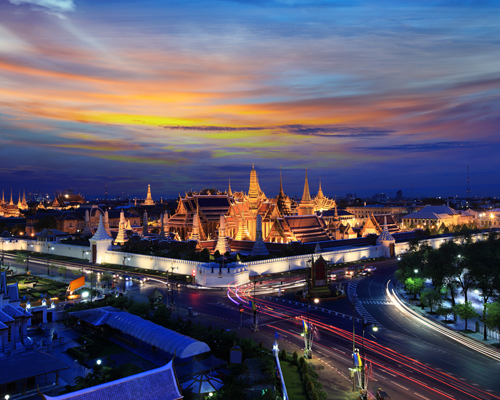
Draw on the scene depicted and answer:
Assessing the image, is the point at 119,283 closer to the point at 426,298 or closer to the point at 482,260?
the point at 426,298

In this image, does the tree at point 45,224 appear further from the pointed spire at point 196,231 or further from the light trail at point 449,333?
the light trail at point 449,333

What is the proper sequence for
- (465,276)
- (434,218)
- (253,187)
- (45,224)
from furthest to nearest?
(434,218) < (45,224) < (253,187) < (465,276)

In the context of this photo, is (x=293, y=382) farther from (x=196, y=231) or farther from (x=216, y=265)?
(x=196, y=231)

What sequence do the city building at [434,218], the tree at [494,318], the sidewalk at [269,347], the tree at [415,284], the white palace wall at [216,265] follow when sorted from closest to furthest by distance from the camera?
1. the sidewalk at [269,347]
2. the tree at [494,318]
3. the tree at [415,284]
4. the white palace wall at [216,265]
5. the city building at [434,218]

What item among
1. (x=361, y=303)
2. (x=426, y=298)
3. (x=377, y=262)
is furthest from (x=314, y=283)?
(x=377, y=262)

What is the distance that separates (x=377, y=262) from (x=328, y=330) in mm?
37271

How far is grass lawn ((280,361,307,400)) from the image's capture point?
77.6ft

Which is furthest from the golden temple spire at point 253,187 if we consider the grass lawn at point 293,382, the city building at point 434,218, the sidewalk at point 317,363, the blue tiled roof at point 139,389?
the blue tiled roof at point 139,389

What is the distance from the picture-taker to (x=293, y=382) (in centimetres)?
2511

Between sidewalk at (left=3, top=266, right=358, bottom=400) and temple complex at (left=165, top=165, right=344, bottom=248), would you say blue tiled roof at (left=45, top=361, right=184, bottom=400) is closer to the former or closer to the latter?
sidewalk at (left=3, top=266, right=358, bottom=400)

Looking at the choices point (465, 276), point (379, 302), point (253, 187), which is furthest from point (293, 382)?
point (253, 187)

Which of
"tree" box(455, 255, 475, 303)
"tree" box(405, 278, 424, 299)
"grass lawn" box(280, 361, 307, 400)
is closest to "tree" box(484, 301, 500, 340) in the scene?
"tree" box(455, 255, 475, 303)

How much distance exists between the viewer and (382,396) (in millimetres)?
23234

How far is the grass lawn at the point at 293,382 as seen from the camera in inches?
931
